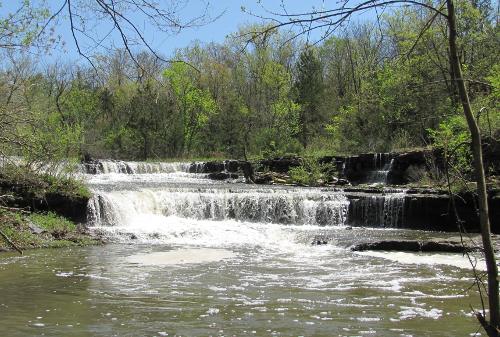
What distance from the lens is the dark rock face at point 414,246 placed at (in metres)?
12.9

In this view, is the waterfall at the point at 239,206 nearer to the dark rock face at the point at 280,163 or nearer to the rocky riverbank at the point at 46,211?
the rocky riverbank at the point at 46,211

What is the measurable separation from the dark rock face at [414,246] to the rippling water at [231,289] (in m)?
0.61

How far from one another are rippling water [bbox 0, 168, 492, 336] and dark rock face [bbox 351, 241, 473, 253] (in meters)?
0.61

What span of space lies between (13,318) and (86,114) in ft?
146

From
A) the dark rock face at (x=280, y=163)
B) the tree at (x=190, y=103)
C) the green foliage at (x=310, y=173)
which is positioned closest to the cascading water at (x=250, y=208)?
the green foliage at (x=310, y=173)

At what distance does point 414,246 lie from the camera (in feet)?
43.2

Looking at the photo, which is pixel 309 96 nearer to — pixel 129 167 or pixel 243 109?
pixel 243 109

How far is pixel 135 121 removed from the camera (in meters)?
43.4

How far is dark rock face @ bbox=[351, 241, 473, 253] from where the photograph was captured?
1290 centimetres

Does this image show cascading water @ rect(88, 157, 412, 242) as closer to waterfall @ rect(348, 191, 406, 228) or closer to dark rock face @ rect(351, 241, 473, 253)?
waterfall @ rect(348, 191, 406, 228)

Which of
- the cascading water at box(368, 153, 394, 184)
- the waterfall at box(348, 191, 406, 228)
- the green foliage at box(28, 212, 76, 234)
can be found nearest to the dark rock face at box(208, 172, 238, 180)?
the cascading water at box(368, 153, 394, 184)

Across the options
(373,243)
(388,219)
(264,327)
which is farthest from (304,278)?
(388,219)

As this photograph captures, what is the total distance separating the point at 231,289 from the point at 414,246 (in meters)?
6.23

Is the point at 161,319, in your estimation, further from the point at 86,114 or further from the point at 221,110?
the point at 86,114
